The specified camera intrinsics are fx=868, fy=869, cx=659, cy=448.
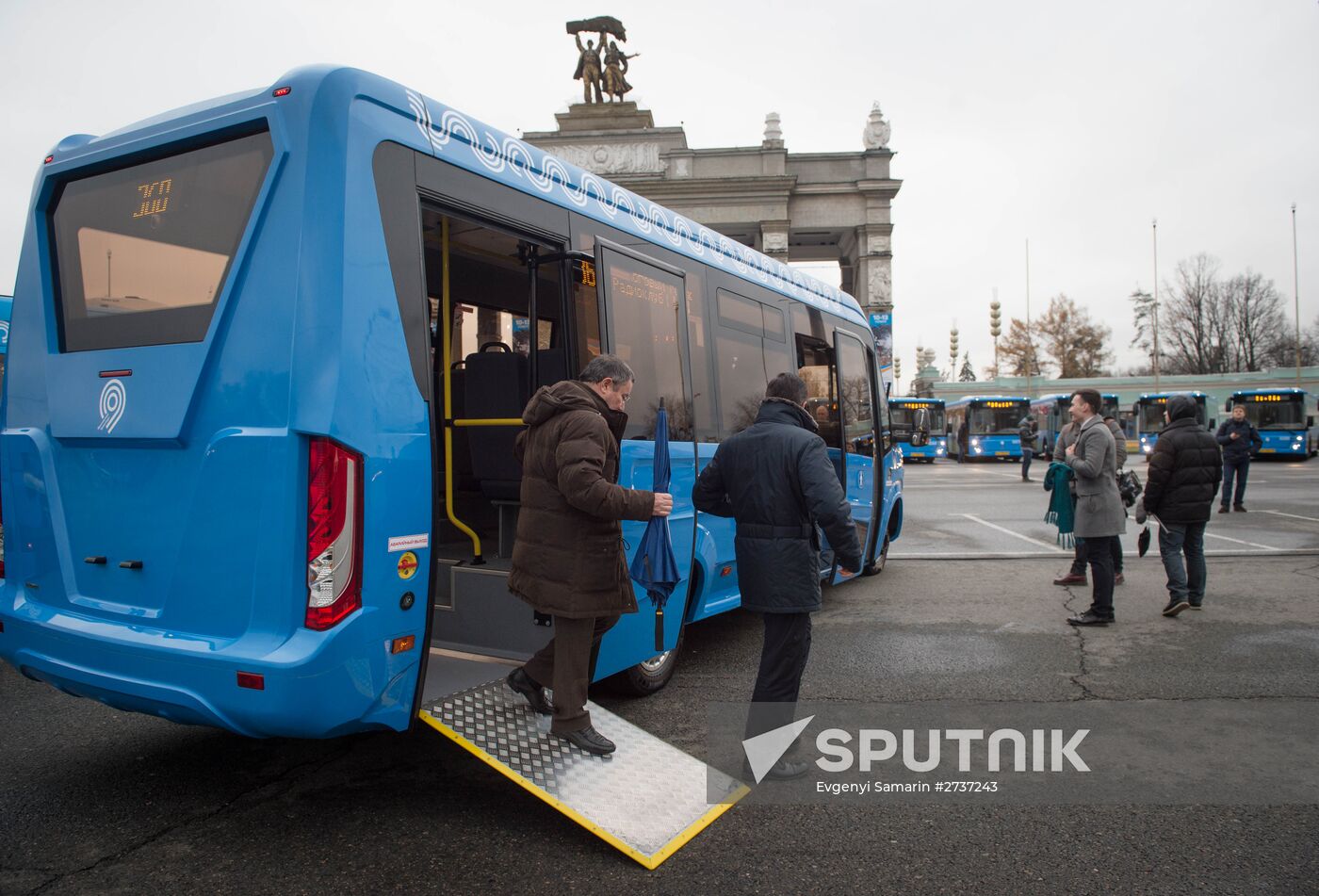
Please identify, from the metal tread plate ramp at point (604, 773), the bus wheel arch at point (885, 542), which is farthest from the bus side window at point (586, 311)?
the bus wheel arch at point (885, 542)

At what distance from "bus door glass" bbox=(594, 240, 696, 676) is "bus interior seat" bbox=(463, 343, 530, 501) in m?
0.63

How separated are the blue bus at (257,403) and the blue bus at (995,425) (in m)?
37.5

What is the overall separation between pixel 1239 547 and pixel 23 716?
1255 cm

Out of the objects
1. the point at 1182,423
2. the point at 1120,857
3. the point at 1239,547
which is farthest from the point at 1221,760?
the point at 1239,547

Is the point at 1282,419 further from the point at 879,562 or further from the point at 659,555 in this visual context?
the point at 659,555

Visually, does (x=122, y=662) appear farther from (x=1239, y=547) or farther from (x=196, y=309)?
(x=1239, y=547)

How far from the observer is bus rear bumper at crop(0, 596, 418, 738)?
301cm

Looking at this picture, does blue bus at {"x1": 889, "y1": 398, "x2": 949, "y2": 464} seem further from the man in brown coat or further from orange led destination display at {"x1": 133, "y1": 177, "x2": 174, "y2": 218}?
orange led destination display at {"x1": 133, "y1": 177, "x2": 174, "y2": 218}

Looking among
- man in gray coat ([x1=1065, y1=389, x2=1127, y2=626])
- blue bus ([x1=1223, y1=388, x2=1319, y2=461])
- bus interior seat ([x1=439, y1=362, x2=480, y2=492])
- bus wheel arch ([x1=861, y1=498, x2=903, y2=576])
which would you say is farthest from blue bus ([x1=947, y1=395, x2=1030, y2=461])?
bus interior seat ([x1=439, y1=362, x2=480, y2=492])

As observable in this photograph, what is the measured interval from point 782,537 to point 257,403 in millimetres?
2222

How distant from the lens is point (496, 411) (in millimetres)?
4879

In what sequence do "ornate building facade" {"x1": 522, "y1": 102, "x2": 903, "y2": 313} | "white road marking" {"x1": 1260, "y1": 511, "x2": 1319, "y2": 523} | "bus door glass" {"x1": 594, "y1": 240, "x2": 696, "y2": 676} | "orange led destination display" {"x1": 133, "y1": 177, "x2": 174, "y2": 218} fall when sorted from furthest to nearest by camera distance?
"ornate building facade" {"x1": 522, "y1": 102, "x2": 903, "y2": 313}
"white road marking" {"x1": 1260, "y1": 511, "x2": 1319, "y2": 523}
"bus door glass" {"x1": 594, "y1": 240, "x2": 696, "y2": 676}
"orange led destination display" {"x1": 133, "y1": 177, "x2": 174, "y2": 218}

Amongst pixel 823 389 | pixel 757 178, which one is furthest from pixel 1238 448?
pixel 757 178

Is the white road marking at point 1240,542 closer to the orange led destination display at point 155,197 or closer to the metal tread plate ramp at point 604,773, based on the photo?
the metal tread plate ramp at point 604,773
